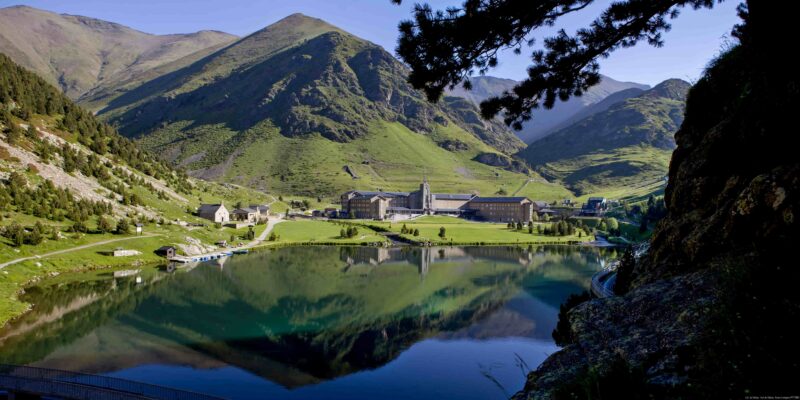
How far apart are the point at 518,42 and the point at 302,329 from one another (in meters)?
35.5

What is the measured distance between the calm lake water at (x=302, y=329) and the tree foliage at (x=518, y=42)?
8.33m

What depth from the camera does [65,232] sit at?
236 feet

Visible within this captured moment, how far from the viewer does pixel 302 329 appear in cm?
4256

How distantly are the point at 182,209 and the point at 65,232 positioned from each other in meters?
40.0

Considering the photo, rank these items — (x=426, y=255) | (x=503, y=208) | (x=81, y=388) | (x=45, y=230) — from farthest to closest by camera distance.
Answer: (x=503, y=208)
(x=426, y=255)
(x=45, y=230)
(x=81, y=388)

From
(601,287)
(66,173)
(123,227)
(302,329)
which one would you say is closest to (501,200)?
(123,227)

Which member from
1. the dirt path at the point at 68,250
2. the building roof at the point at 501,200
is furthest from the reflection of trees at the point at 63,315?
the building roof at the point at 501,200

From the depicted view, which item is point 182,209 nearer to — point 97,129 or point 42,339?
point 97,129

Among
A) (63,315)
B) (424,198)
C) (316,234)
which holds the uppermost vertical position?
(424,198)

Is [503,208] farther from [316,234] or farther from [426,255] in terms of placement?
[426,255]

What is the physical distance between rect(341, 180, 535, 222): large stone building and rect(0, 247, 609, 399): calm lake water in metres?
85.3

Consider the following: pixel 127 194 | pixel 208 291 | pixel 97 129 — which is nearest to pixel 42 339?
pixel 208 291

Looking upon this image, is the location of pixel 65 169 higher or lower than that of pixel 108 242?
higher

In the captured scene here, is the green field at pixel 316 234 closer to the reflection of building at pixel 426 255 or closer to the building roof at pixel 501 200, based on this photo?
the reflection of building at pixel 426 255
